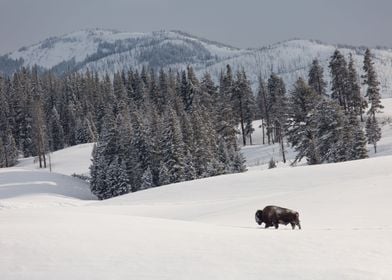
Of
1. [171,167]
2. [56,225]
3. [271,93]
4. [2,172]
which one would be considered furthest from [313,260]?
[271,93]

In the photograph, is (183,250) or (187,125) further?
(187,125)

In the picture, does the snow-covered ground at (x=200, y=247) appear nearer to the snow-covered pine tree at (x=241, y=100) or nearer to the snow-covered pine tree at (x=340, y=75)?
the snow-covered pine tree at (x=340, y=75)

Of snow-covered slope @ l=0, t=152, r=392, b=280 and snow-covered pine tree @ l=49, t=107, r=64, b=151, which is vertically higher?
snow-covered pine tree @ l=49, t=107, r=64, b=151

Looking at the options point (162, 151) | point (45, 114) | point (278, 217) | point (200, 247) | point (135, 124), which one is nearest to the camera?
point (200, 247)

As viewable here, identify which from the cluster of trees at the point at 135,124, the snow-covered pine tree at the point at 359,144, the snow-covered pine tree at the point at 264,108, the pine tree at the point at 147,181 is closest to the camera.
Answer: the snow-covered pine tree at the point at 359,144

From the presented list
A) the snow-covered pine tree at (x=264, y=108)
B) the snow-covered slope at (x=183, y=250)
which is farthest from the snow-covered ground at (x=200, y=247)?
the snow-covered pine tree at (x=264, y=108)

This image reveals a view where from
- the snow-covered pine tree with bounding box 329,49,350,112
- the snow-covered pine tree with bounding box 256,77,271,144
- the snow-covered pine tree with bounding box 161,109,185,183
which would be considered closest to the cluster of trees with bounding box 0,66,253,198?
the snow-covered pine tree with bounding box 161,109,185,183

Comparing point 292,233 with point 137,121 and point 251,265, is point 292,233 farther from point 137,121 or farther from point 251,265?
point 137,121

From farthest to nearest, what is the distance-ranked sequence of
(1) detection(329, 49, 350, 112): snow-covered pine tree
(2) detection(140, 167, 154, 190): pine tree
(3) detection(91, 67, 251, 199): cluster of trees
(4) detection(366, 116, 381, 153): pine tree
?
(1) detection(329, 49, 350, 112): snow-covered pine tree
(4) detection(366, 116, 381, 153): pine tree
(2) detection(140, 167, 154, 190): pine tree
(3) detection(91, 67, 251, 199): cluster of trees

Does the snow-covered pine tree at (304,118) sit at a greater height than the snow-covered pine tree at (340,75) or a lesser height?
lesser

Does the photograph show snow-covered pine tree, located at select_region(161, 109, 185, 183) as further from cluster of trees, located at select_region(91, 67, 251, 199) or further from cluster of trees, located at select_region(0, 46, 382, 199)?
cluster of trees, located at select_region(0, 46, 382, 199)

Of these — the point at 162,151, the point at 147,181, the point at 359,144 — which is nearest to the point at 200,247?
the point at 359,144

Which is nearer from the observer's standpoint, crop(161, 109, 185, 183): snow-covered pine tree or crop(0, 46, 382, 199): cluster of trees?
crop(0, 46, 382, 199): cluster of trees

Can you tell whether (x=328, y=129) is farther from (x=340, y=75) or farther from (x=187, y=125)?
(x=340, y=75)
